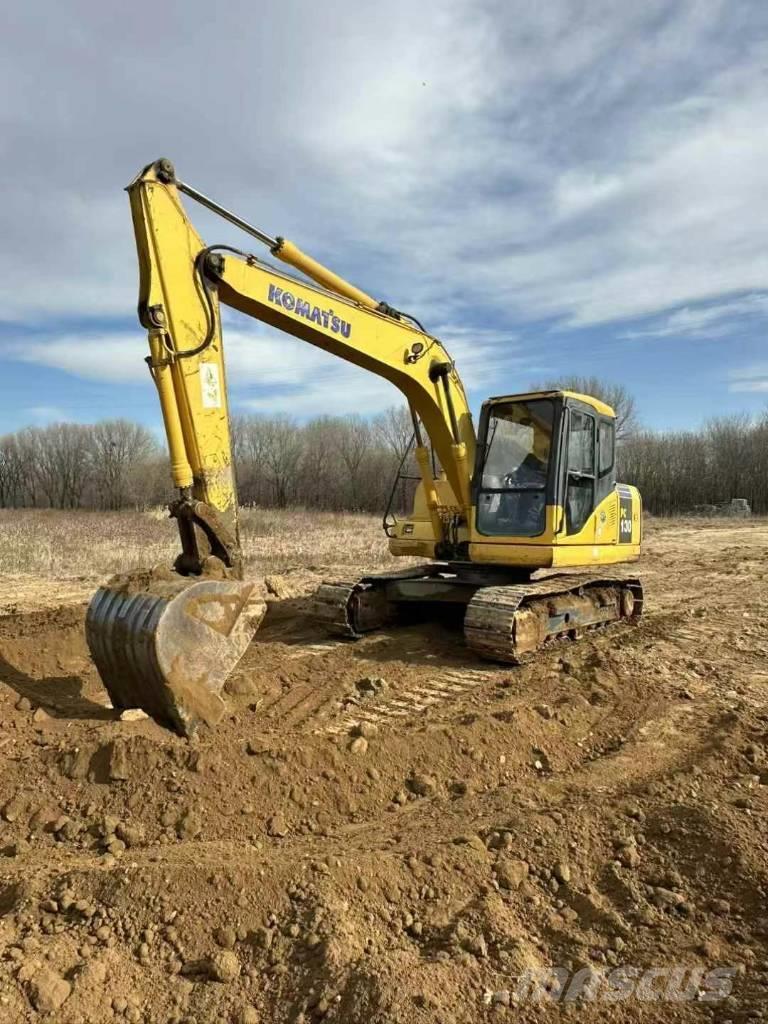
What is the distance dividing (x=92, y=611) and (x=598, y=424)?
5667mm

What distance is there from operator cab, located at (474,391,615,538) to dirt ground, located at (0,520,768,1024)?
6.12 feet

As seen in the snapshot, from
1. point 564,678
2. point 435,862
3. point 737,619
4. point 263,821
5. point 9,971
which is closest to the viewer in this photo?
point 9,971

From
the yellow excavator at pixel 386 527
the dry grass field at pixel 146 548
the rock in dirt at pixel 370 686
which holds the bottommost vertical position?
the rock in dirt at pixel 370 686

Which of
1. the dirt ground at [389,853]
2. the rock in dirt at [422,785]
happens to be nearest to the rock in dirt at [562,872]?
the dirt ground at [389,853]

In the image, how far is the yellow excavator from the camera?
480cm

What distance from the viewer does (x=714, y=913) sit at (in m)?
2.99

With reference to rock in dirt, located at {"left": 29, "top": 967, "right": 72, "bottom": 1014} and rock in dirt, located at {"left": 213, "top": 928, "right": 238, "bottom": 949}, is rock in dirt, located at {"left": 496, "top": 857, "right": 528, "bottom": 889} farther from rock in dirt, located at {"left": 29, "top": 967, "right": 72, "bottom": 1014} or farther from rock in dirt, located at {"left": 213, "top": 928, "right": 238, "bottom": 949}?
rock in dirt, located at {"left": 29, "top": 967, "right": 72, "bottom": 1014}

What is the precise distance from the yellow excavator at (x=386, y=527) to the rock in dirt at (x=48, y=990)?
2013 mm

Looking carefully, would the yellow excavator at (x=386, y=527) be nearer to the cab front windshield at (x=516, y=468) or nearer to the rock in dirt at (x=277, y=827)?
the cab front windshield at (x=516, y=468)

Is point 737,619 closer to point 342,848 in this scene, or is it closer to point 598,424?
point 598,424

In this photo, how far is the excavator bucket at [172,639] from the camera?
4566 millimetres

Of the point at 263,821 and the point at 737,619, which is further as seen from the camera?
the point at 737,619

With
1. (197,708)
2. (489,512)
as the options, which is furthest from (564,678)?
(197,708)

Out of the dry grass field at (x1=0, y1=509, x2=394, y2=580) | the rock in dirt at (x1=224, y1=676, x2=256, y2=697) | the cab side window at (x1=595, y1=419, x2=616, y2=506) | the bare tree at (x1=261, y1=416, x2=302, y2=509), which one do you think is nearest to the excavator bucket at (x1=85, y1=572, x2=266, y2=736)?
the rock in dirt at (x1=224, y1=676, x2=256, y2=697)
